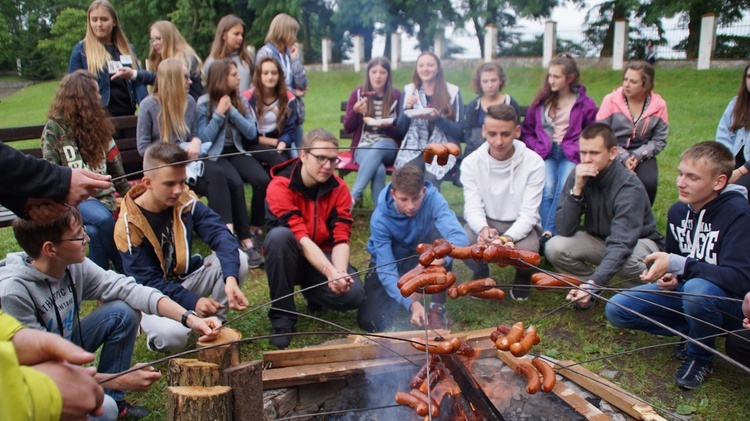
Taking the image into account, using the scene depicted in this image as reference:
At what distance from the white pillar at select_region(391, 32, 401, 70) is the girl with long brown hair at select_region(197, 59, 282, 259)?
18.0 meters

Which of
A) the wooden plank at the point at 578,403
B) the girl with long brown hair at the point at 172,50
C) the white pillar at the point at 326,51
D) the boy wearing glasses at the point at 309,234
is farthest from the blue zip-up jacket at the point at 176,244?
the white pillar at the point at 326,51

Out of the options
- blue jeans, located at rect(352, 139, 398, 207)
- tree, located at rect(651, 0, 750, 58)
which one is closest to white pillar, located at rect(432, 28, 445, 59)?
tree, located at rect(651, 0, 750, 58)

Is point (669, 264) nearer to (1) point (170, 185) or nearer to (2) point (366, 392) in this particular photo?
(2) point (366, 392)

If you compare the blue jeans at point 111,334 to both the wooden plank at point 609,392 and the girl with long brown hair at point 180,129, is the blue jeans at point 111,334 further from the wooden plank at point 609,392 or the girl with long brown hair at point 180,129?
Answer: the wooden plank at point 609,392

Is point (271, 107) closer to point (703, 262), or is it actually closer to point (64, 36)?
point (703, 262)

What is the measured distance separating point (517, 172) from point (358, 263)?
5.78 feet

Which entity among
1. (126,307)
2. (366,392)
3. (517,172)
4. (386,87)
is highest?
(386,87)

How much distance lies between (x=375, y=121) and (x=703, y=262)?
11.5 feet

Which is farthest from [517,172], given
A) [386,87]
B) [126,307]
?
[126,307]

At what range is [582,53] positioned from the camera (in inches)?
1038

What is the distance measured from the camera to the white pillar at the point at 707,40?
671 inches

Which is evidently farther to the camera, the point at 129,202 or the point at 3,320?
the point at 129,202

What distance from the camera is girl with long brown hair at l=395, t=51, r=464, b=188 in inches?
229

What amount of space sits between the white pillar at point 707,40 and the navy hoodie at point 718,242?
16.3 metres
